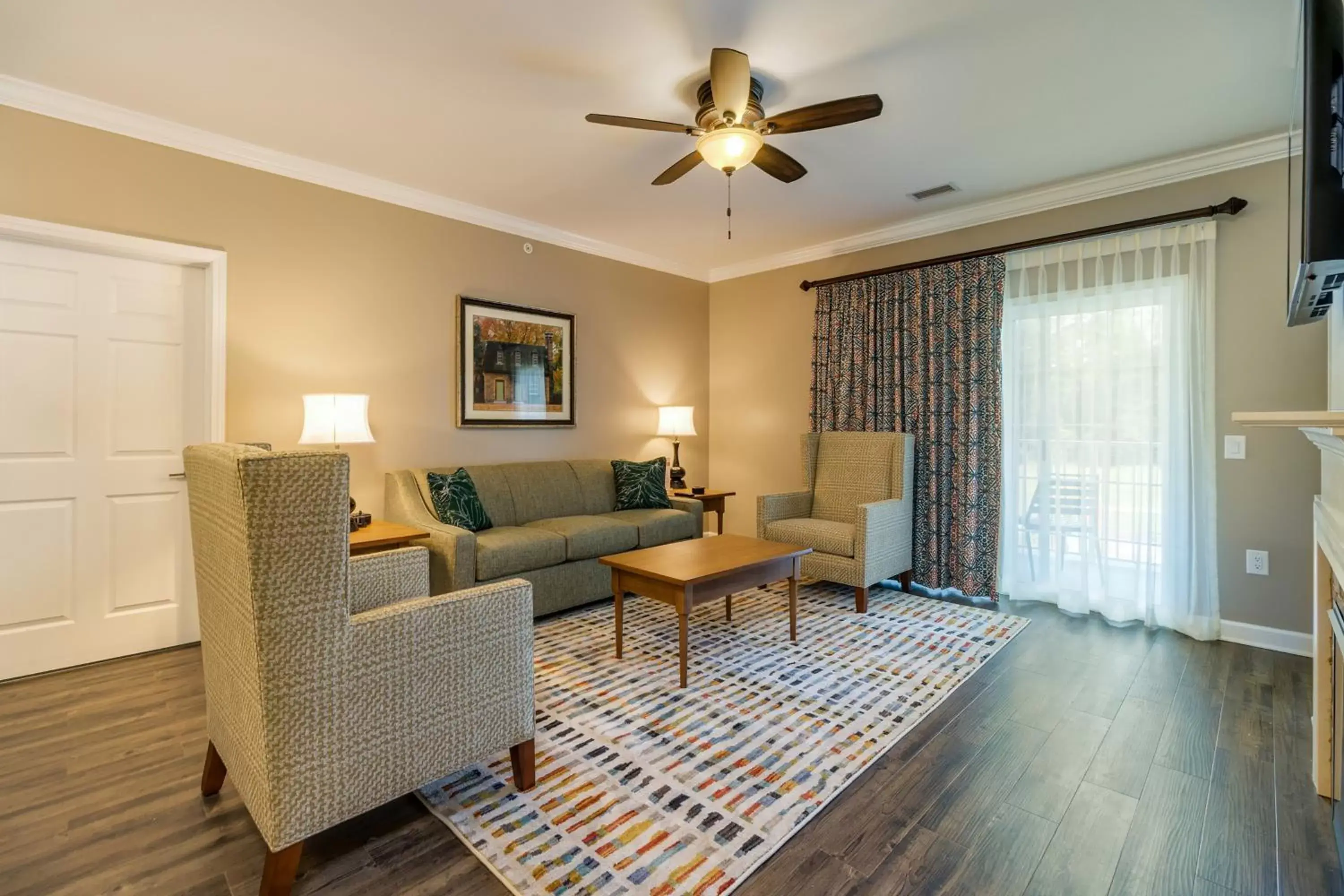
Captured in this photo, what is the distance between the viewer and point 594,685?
8.39 ft

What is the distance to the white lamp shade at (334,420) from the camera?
2965 mm

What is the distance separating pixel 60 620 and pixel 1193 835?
14.7 ft

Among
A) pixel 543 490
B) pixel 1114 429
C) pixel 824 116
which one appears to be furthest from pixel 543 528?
pixel 1114 429

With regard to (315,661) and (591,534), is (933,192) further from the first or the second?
(315,661)

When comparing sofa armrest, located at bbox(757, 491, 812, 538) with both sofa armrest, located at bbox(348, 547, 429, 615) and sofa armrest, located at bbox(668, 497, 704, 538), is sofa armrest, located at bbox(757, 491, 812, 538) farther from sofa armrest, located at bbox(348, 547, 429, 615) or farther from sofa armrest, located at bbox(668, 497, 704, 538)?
sofa armrest, located at bbox(348, 547, 429, 615)

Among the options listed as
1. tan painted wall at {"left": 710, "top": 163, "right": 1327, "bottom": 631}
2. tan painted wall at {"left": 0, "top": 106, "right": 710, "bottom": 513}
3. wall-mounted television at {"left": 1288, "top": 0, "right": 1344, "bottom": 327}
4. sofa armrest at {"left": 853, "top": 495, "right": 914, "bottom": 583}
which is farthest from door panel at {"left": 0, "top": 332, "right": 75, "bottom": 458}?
tan painted wall at {"left": 710, "top": 163, "right": 1327, "bottom": 631}

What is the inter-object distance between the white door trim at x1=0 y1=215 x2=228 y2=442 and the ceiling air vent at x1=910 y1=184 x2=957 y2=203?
13.0 feet

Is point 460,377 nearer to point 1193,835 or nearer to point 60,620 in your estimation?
point 60,620

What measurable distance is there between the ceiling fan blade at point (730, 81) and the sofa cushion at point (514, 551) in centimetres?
235

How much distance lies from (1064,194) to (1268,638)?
8.78ft

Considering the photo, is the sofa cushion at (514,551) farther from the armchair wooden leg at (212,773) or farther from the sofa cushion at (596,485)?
the armchair wooden leg at (212,773)

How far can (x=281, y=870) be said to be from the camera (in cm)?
135

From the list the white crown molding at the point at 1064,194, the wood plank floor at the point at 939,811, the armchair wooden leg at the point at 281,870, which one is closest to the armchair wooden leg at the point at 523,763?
the wood plank floor at the point at 939,811

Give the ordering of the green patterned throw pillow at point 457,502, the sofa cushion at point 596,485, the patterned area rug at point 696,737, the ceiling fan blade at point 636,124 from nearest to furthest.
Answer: the patterned area rug at point 696,737
the ceiling fan blade at point 636,124
the green patterned throw pillow at point 457,502
the sofa cushion at point 596,485
